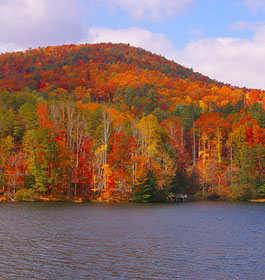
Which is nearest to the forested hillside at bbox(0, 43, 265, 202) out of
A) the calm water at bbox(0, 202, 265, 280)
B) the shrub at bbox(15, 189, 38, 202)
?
the shrub at bbox(15, 189, 38, 202)

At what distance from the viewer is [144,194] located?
209 ft

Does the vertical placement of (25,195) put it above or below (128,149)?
below

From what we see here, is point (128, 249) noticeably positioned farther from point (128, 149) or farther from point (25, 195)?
point (128, 149)

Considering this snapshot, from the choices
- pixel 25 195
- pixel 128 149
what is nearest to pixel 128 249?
pixel 25 195

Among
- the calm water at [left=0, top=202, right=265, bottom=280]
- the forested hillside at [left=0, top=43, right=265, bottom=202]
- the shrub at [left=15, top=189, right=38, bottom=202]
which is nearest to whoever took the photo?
the calm water at [left=0, top=202, right=265, bottom=280]

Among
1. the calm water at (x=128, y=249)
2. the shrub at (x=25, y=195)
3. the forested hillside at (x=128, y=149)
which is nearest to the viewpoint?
the calm water at (x=128, y=249)

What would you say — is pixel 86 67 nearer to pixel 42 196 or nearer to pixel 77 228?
pixel 42 196

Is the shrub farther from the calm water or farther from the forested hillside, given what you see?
the calm water

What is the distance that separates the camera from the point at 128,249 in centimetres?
2306

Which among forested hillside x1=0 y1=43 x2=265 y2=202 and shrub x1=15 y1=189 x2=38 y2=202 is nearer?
shrub x1=15 y1=189 x2=38 y2=202

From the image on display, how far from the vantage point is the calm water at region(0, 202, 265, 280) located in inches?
705

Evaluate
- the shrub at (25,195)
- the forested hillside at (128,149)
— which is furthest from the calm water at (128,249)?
the forested hillside at (128,149)

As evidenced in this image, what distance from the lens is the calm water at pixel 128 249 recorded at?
58.7 ft

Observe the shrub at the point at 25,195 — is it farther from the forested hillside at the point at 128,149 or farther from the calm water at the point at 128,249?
the calm water at the point at 128,249
